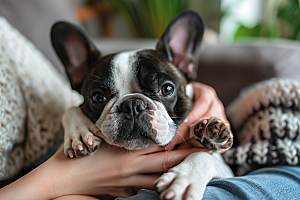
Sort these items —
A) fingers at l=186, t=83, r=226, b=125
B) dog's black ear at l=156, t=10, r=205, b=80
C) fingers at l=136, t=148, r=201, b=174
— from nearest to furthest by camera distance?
fingers at l=136, t=148, r=201, b=174
fingers at l=186, t=83, r=226, b=125
dog's black ear at l=156, t=10, r=205, b=80

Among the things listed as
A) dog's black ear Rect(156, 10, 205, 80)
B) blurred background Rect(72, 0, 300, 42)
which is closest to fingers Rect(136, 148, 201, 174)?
dog's black ear Rect(156, 10, 205, 80)

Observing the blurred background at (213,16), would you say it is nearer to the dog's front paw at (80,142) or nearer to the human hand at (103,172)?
the human hand at (103,172)

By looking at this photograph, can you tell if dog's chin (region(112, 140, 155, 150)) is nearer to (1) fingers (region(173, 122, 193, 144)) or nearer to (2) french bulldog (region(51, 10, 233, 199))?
(2) french bulldog (region(51, 10, 233, 199))

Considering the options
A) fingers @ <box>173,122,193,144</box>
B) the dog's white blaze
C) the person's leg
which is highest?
the dog's white blaze

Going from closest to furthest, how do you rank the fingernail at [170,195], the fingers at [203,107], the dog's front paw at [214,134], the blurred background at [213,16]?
1. the fingernail at [170,195]
2. the dog's front paw at [214,134]
3. the fingers at [203,107]
4. the blurred background at [213,16]

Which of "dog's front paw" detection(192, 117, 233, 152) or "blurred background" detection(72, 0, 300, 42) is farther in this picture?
"blurred background" detection(72, 0, 300, 42)

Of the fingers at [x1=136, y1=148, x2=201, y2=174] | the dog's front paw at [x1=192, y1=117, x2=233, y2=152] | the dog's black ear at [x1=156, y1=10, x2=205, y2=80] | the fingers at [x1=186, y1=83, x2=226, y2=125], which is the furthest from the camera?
the dog's black ear at [x1=156, y1=10, x2=205, y2=80]

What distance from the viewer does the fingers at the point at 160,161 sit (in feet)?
3.14

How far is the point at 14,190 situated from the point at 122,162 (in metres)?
0.44

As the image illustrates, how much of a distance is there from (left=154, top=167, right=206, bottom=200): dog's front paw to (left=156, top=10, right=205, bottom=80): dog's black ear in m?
0.68

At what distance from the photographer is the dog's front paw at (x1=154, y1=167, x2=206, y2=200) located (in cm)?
71

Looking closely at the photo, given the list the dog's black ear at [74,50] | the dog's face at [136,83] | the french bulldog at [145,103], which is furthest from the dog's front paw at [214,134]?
the dog's black ear at [74,50]

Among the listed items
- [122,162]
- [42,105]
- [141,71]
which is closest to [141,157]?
[122,162]

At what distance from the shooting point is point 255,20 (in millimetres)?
3391
